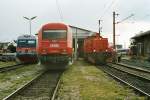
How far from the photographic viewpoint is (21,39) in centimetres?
4250

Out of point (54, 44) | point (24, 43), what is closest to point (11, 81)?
point (54, 44)

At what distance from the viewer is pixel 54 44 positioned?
28172 mm

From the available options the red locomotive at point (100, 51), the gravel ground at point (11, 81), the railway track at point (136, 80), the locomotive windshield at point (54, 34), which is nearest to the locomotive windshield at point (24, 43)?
the red locomotive at point (100, 51)

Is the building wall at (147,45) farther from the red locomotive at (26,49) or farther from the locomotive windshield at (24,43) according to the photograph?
the locomotive windshield at (24,43)

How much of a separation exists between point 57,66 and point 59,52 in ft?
6.66

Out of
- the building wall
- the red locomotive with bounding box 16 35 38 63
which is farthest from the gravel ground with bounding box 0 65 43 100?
the building wall

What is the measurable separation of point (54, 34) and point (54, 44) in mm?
879

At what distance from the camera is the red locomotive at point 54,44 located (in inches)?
1093

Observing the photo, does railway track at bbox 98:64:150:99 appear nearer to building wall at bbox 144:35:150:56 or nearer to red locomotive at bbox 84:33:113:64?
red locomotive at bbox 84:33:113:64

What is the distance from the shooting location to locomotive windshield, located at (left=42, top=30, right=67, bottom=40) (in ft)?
93.5

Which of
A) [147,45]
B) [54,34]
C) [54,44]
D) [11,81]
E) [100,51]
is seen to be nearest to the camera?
[11,81]

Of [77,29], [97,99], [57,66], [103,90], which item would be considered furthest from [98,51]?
[77,29]

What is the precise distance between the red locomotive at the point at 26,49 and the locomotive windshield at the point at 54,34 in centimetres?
1372

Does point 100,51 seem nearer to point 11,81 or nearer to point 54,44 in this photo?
point 54,44
